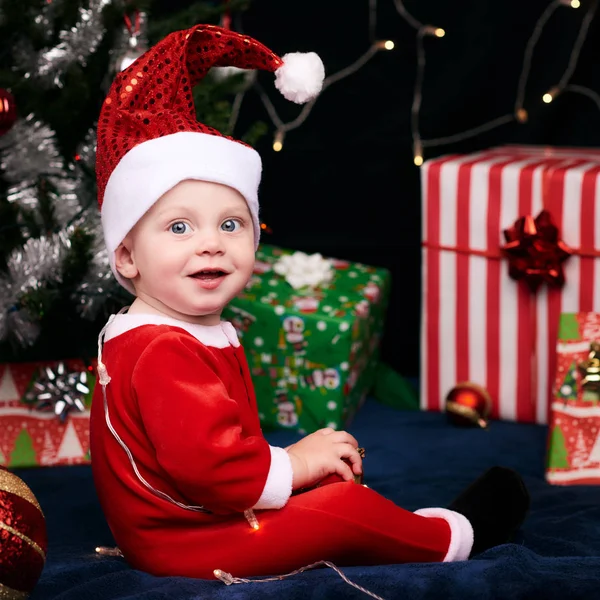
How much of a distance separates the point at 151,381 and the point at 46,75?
0.97 meters

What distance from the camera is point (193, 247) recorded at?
1.54 metres

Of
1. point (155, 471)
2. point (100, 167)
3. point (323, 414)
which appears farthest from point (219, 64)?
point (323, 414)

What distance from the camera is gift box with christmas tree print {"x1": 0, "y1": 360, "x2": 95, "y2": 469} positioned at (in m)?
2.32

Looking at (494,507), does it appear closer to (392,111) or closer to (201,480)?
(201,480)

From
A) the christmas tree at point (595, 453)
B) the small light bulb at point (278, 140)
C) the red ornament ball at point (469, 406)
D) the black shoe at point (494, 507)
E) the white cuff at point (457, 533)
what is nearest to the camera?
the white cuff at point (457, 533)

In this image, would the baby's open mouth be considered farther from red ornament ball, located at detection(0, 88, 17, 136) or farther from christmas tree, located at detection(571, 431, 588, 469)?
christmas tree, located at detection(571, 431, 588, 469)

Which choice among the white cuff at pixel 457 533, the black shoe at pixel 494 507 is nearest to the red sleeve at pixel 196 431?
the white cuff at pixel 457 533

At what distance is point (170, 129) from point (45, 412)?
3.30 ft

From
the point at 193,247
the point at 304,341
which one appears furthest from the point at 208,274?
the point at 304,341

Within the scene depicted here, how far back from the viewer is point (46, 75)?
219cm

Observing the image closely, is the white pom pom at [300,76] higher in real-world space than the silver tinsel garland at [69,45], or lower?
lower

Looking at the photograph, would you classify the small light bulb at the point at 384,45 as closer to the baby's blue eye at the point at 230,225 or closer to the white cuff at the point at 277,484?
the baby's blue eye at the point at 230,225

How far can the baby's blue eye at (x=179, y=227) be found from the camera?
1555 mm

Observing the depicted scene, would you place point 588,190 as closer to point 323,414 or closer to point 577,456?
point 577,456
